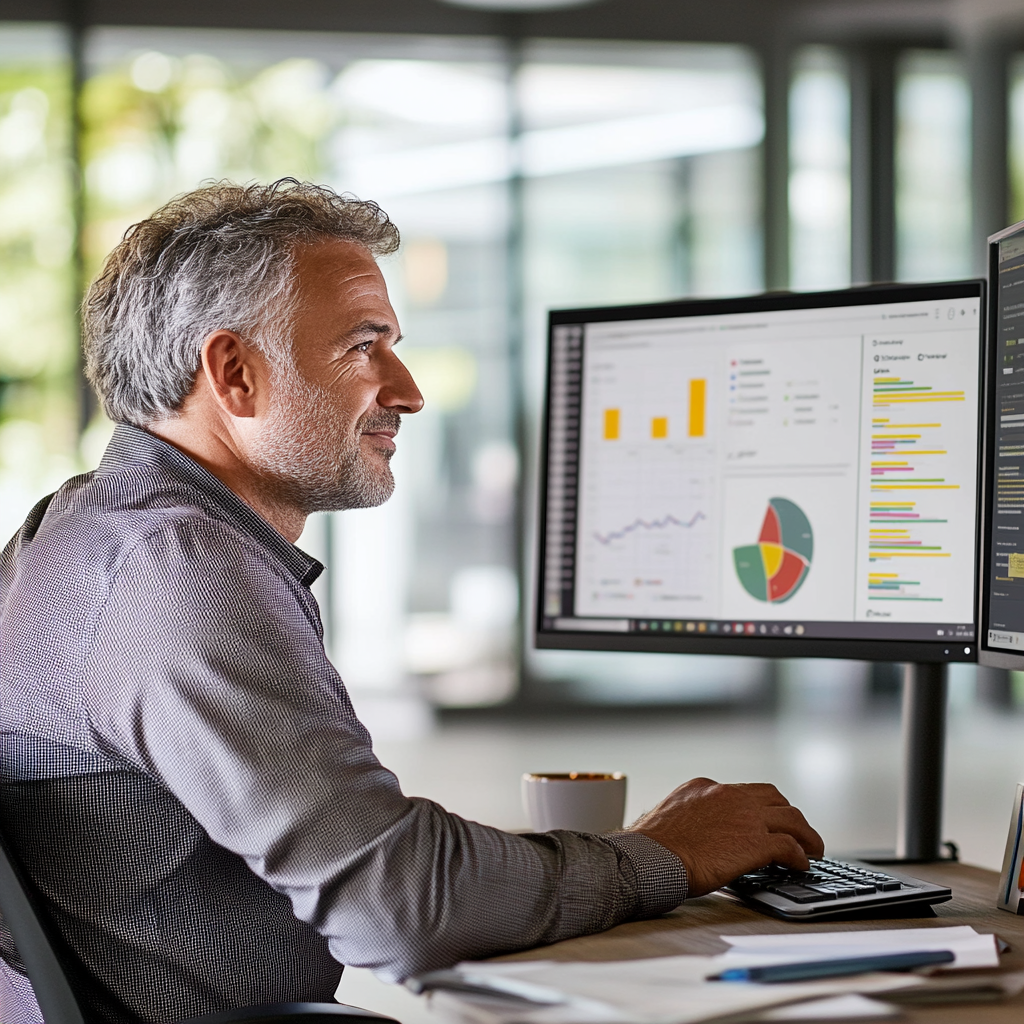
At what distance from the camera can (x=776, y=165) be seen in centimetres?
657

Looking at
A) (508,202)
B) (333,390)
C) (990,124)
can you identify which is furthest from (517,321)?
(333,390)

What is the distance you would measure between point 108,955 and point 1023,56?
278 inches

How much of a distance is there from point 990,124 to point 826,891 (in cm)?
656

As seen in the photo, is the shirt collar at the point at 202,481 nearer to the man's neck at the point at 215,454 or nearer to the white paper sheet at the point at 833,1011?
the man's neck at the point at 215,454

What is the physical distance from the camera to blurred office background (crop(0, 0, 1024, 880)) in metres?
5.79

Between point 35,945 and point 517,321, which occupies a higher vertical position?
point 517,321

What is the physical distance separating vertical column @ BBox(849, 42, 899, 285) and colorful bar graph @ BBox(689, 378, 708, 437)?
5.46 meters

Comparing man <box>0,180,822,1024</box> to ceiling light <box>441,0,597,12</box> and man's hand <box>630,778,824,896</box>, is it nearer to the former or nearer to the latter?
man's hand <box>630,778,824,896</box>

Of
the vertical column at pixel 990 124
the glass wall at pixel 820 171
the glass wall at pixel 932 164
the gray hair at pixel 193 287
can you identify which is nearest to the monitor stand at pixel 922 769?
the gray hair at pixel 193 287

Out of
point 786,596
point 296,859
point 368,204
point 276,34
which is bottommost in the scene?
point 296,859

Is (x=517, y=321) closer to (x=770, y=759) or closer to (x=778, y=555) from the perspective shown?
(x=770, y=759)

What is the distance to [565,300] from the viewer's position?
21.0 ft

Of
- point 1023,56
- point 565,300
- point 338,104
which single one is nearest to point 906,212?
point 1023,56

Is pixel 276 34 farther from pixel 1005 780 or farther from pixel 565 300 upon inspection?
pixel 1005 780
